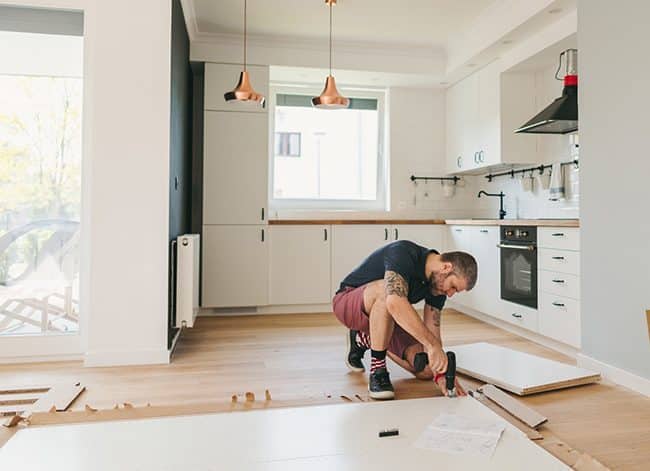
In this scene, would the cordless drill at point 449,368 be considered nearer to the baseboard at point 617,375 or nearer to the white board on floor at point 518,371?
the white board on floor at point 518,371

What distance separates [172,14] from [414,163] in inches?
115

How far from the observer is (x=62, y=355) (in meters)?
2.88

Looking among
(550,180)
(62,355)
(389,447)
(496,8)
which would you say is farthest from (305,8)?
(389,447)

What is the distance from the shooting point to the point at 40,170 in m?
2.93

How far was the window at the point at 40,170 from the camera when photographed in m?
2.89

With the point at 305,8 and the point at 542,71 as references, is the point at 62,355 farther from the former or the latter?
the point at 542,71

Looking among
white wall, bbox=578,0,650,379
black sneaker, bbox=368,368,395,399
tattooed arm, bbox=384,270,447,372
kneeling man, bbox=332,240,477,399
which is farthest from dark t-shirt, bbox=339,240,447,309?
white wall, bbox=578,0,650,379

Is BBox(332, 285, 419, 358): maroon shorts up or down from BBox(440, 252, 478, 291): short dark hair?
down

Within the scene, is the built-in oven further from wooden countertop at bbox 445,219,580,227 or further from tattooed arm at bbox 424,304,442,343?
tattooed arm at bbox 424,304,442,343

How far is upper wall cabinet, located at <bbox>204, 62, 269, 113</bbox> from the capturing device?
4.32m

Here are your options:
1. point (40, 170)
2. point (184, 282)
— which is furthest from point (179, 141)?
point (184, 282)

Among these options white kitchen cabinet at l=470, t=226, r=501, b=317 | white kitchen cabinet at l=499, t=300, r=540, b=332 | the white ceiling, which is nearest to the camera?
white kitchen cabinet at l=499, t=300, r=540, b=332

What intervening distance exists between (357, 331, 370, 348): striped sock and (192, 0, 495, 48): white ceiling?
8.45 ft

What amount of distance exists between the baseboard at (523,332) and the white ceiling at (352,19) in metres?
2.52
